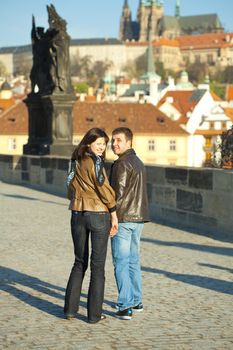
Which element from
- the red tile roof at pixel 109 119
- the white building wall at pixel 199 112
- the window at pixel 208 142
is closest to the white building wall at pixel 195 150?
the window at pixel 208 142

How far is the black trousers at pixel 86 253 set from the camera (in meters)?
6.17

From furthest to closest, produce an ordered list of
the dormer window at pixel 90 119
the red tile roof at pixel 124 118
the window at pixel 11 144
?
the red tile roof at pixel 124 118, the dormer window at pixel 90 119, the window at pixel 11 144

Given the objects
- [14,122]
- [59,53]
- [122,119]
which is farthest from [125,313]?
[122,119]

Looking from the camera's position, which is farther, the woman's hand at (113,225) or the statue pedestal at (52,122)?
the statue pedestal at (52,122)

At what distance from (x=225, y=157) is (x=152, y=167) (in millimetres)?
1365

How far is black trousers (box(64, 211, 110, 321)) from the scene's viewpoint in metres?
6.17

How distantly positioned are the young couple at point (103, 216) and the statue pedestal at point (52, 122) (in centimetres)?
1487

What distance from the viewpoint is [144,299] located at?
6926 mm

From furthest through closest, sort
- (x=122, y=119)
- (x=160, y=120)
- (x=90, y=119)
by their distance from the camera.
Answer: (x=160, y=120), (x=122, y=119), (x=90, y=119)

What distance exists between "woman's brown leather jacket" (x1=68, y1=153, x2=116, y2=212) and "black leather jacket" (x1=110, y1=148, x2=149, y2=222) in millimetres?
204

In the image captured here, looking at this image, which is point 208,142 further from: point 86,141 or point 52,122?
point 86,141

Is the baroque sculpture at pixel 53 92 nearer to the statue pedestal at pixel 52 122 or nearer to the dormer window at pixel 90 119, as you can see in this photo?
the statue pedestal at pixel 52 122

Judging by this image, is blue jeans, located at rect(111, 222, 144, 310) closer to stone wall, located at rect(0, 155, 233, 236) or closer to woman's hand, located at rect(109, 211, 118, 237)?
woman's hand, located at rect(109, 211, 118, 237)

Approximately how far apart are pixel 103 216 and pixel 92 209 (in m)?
0.09
